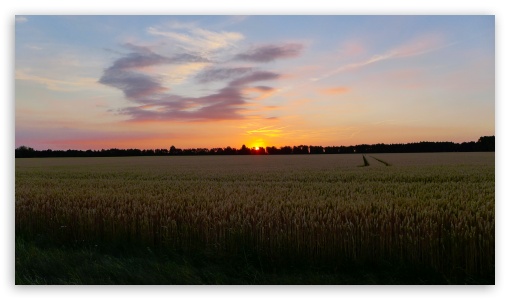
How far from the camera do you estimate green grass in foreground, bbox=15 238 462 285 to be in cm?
511


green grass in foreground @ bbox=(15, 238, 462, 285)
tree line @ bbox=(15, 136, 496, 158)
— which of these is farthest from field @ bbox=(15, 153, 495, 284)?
tree line @ bbox=(15, 136, 496, 158)

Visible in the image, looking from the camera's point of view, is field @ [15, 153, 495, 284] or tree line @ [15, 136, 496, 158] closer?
field @ [15, 153, 495, 284]

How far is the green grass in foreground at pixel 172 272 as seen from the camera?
5109 millimetres

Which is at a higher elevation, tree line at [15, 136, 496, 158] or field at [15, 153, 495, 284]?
tree line at [15, 136, 496, 158]

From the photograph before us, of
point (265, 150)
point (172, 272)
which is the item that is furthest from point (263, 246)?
point (265, 150)

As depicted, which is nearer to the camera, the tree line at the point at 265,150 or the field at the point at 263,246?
the field at the point at 263,246

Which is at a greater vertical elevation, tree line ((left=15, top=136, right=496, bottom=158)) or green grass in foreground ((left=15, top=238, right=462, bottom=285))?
tree line ((left=15, top=136, right=496, bottom=158))

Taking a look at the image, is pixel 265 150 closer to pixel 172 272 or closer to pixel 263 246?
pixel 263 246

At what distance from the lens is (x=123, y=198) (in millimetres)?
7840

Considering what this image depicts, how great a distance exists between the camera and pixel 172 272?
17.5 feet

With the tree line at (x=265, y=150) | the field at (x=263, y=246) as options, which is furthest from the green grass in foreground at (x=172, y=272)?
the tree line at (x=265, y=150)

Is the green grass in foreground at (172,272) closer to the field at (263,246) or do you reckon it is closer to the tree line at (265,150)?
the field at (263,246)

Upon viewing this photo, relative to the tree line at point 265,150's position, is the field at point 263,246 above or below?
below

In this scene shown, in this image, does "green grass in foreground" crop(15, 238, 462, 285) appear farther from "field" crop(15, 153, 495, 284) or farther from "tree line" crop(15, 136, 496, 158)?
"tree line" crop(15, 136, 496, 158)
